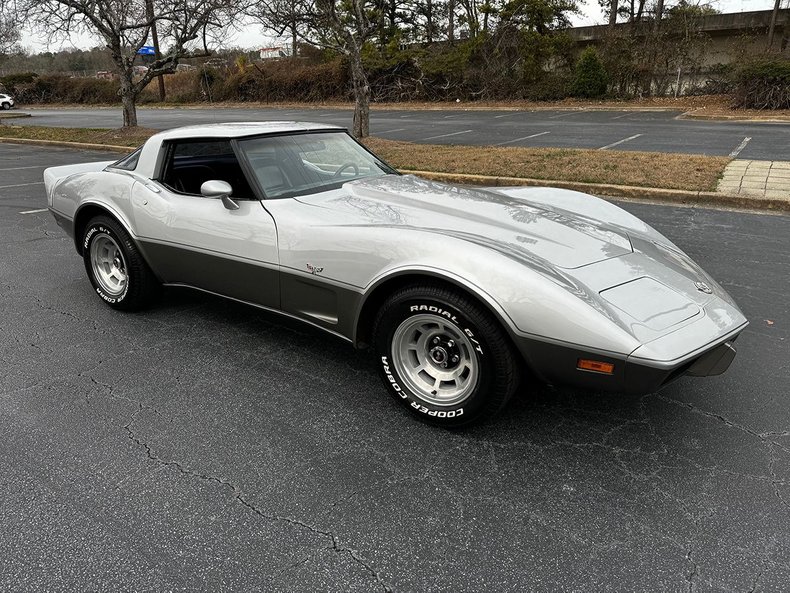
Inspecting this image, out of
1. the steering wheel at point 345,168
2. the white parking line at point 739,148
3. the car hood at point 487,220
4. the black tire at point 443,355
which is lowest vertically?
the black tire at point 443,355

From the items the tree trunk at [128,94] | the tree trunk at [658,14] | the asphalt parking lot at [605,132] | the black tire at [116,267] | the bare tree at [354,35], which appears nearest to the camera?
the black tire at [116,267]

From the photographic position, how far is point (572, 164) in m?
9.52

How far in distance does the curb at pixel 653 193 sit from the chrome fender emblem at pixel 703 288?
5.24 meters

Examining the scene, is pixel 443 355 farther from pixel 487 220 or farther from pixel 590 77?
pixel 590 77

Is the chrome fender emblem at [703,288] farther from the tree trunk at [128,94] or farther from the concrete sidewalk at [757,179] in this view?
the tree trunk at [128,94]

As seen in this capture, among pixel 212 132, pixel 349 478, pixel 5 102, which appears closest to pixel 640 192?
pixel 212 132

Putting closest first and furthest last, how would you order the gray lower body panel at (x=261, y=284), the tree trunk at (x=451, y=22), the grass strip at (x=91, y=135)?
the gray lower body panel at (x=261, y=284), the grass strip at (x=91, y=135), the tree trunk at (x=451, y=22)

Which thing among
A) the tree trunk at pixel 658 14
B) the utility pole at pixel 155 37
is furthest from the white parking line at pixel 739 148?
the tree trunk at pixel 658 14

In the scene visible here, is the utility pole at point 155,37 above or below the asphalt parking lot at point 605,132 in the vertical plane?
above

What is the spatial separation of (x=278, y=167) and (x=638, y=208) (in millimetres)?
5343

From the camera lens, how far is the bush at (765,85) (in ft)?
64.7

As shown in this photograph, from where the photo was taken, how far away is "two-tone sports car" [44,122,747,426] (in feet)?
7.76

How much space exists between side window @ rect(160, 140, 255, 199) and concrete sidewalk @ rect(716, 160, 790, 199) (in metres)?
6.57

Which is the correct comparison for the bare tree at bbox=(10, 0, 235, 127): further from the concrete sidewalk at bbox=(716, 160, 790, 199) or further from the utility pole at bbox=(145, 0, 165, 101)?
the concrete sidewalk at bbox=(716, 160, 790, 199)
